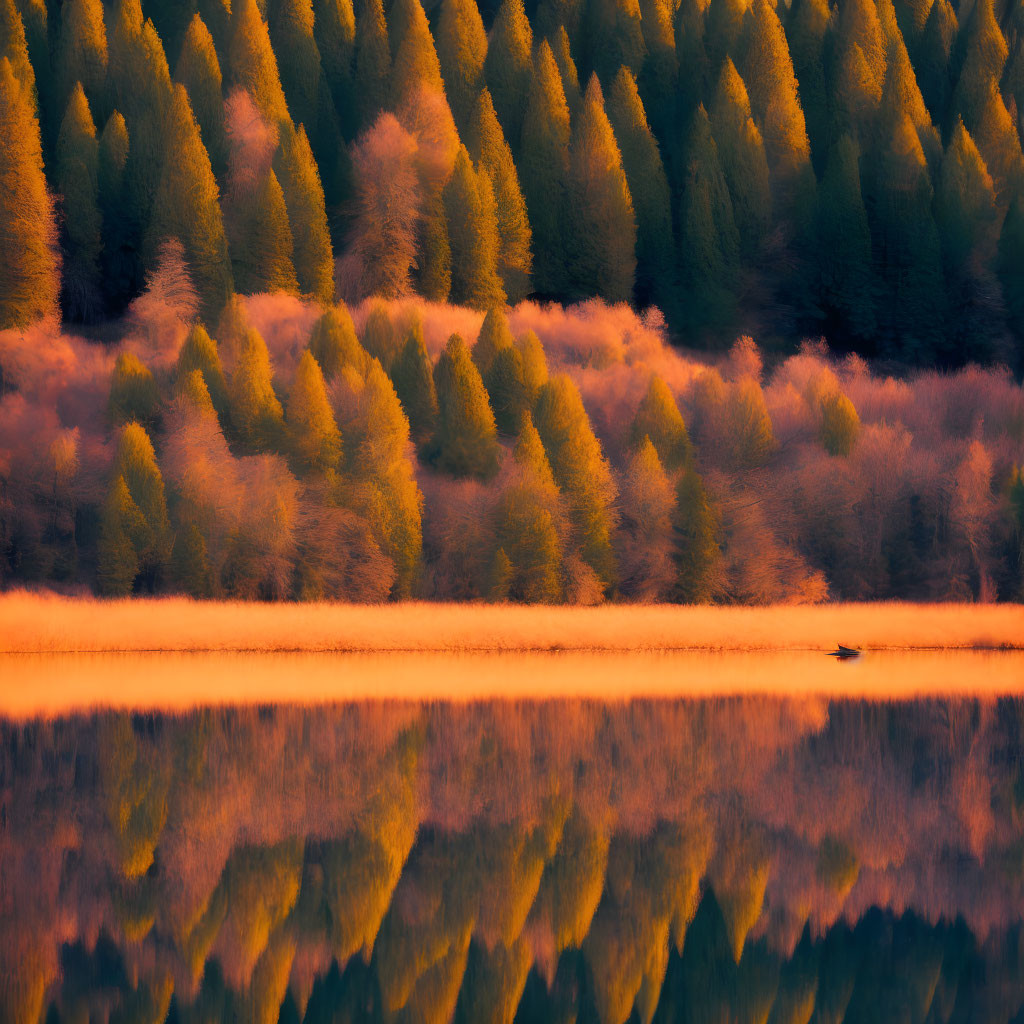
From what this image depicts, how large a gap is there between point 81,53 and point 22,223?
23158mm

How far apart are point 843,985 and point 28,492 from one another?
66974 mm

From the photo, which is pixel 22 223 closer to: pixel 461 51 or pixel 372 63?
pixel 372 63

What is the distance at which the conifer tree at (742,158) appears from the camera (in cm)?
12838

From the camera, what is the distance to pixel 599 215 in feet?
407

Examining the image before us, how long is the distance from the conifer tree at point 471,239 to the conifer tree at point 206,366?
3486 centimetres

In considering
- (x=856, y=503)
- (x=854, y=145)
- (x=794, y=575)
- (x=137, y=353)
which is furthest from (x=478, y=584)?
(x=854, y=145)

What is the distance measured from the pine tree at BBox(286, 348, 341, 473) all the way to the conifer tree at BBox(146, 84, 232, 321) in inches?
1200

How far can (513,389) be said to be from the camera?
88688mm

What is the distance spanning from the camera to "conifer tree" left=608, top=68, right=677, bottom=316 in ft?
414

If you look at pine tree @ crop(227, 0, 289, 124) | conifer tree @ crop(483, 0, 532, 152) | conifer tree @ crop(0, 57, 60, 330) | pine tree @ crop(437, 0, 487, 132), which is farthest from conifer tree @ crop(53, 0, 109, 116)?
conifer tree @ crop(483, 0, 532, 152)

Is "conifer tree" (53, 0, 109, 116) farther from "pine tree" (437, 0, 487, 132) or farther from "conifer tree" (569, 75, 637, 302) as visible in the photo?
"conifer tree" (569, 75, 637, 302)

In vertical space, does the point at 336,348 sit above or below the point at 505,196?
below

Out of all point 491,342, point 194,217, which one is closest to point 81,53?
point 194,217

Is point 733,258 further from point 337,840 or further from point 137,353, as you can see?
point 337,840
